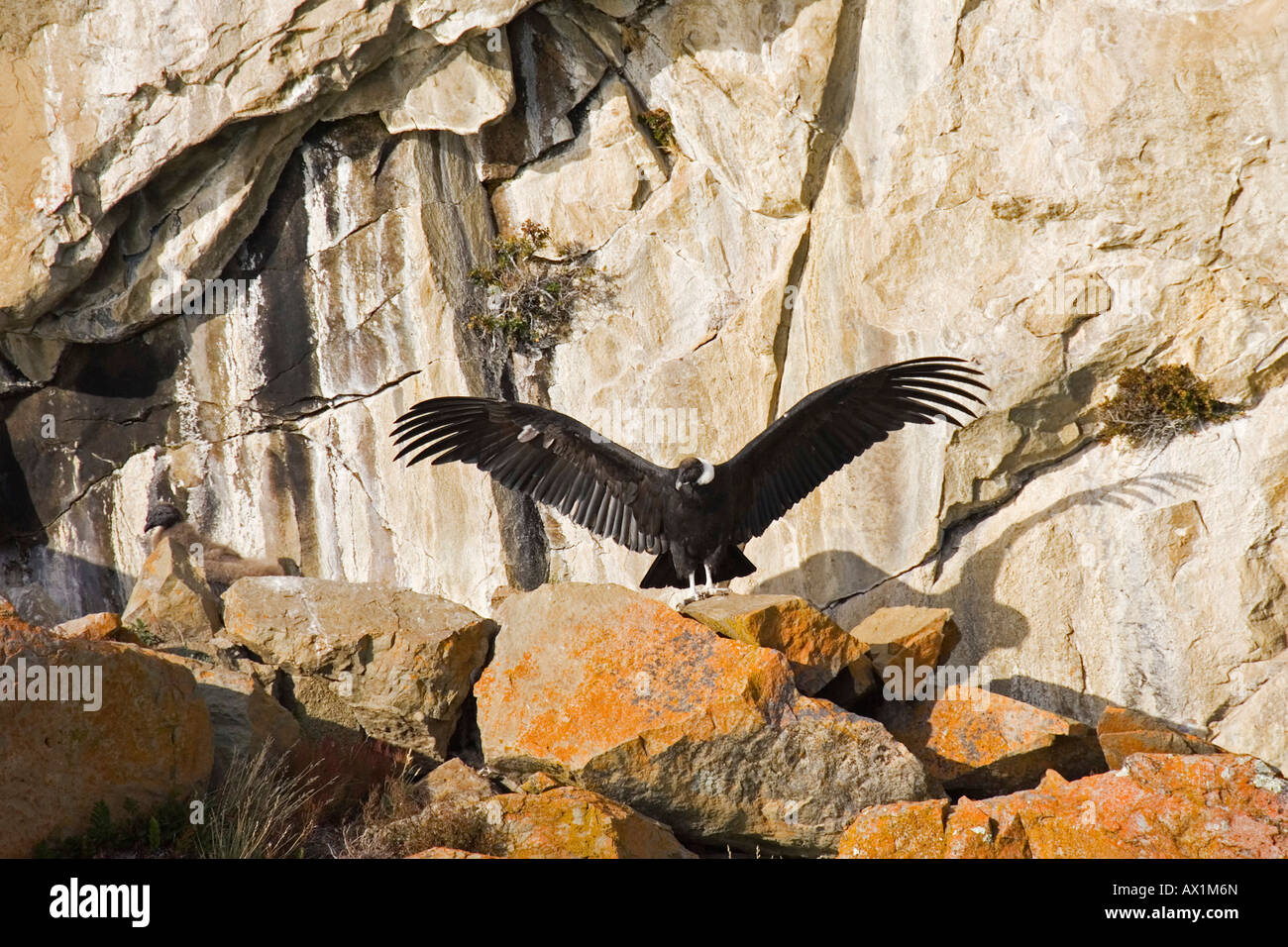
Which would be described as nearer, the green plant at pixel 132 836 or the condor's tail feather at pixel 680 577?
the green plant at pixel 132 836

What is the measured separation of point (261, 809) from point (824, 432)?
5.34 meters

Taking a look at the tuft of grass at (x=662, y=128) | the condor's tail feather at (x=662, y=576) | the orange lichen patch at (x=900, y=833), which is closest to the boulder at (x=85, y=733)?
the orange lichen patch at (x=900, y=833)

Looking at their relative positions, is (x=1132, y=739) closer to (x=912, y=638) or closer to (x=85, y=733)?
(x=912, y=638)

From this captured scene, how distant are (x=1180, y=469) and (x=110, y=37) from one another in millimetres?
10345

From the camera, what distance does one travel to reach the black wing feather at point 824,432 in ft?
32.9

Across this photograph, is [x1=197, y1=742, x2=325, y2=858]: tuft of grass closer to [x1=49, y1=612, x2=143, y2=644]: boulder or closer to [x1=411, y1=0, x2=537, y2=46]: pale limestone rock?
[x1=49, y1=612, x2=143, y2=644]: boulder

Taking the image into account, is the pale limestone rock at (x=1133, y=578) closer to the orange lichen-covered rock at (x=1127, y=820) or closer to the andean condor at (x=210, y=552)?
the orange lichen-covered rock at (x=1127, y=820)

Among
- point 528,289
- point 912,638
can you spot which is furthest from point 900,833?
point 528,289

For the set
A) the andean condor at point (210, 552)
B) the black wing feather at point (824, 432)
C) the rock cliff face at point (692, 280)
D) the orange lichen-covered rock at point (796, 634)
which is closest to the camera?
the orange lichen-covered rock at point (796, 634)

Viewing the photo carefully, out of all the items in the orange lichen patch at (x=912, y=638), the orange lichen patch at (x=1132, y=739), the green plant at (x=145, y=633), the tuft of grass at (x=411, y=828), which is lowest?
the tuft of grass at (x=411, y=828)

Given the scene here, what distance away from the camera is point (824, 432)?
411 inches

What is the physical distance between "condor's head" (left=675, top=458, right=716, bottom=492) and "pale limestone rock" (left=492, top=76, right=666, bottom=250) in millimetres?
3890

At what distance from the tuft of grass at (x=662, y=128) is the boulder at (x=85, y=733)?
24.6 feet

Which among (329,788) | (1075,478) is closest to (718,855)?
(329,788)
